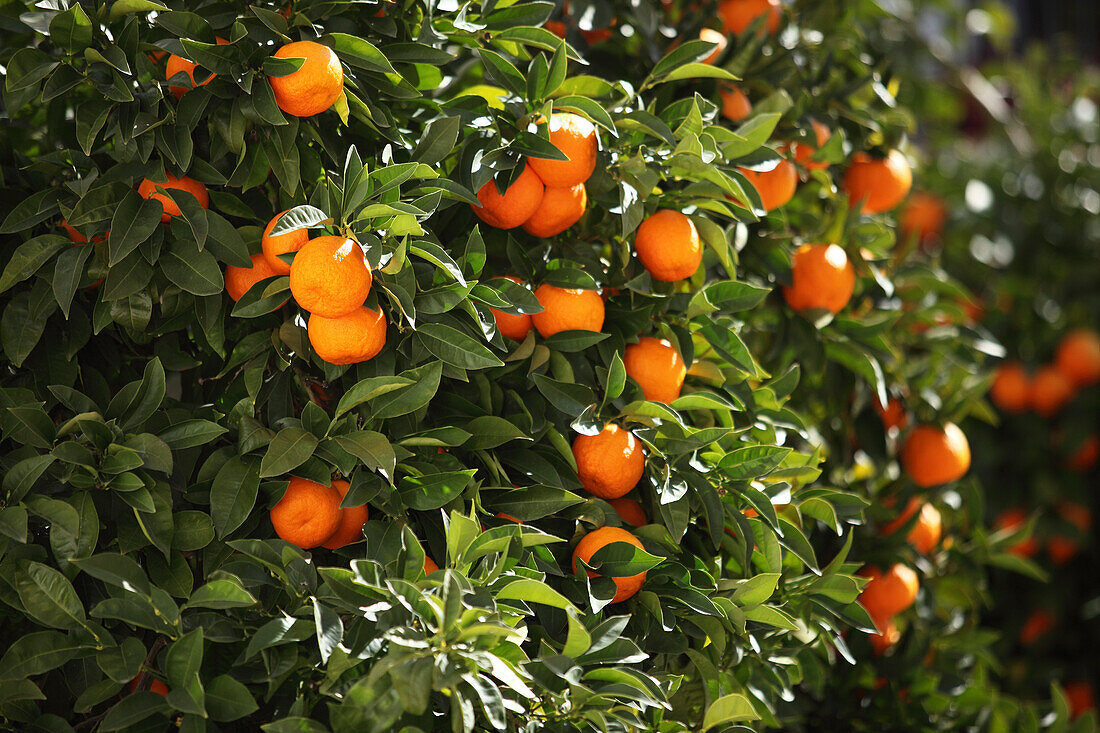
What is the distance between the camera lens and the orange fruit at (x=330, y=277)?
2.03 feet

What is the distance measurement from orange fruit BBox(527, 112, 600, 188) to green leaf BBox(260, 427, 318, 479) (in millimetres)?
281

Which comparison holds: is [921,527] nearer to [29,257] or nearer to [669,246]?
[669,246]

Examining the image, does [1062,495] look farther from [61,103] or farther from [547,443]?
[61,103]

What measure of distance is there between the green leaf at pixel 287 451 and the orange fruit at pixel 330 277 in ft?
0.30

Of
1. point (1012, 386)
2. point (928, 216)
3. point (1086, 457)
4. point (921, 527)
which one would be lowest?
point (1086, 457)

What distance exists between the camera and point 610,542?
705 mm

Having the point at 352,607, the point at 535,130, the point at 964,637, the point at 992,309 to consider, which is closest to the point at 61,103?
the point at 535,130

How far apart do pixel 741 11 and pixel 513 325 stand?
1.82 feet

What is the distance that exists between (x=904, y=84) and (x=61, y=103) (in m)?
1.39

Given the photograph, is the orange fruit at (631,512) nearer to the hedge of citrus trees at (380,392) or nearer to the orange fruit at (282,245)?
the hedge of citrus trees at (380,392)

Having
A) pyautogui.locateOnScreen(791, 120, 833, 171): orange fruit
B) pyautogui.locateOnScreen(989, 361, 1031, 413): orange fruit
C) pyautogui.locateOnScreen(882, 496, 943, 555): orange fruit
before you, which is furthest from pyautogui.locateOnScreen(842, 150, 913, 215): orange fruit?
pyautogui.locateOnScreen(989, 361, 1031, 413): orange fruit

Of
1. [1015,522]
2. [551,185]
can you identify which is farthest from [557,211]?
[1015,522]

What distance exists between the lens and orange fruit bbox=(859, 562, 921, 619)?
1.02 meters

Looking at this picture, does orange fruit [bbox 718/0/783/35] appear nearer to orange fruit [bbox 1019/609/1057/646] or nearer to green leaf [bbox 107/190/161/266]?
green leaf [bbox 107/190/161/266]
